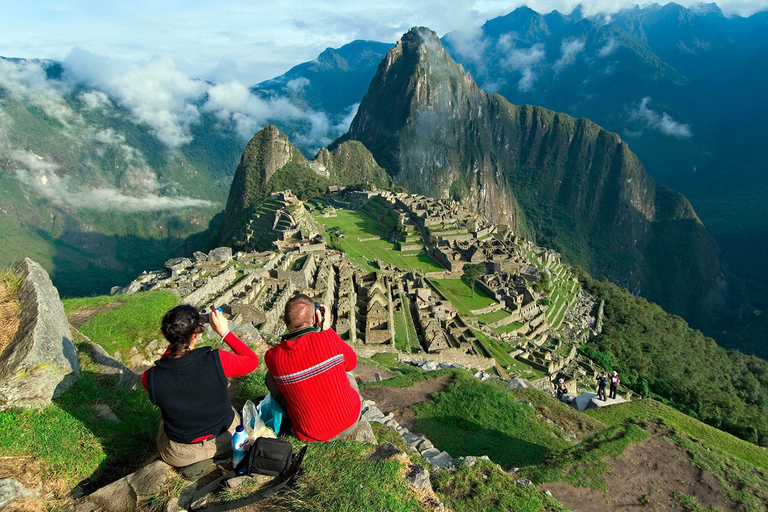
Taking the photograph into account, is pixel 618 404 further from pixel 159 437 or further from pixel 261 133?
pixel 261 133

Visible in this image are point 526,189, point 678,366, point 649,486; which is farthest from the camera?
point 526,189

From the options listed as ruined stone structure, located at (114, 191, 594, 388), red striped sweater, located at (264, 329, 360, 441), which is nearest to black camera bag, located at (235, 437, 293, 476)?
red striped sweater, located at (264, 329, 360, 441)

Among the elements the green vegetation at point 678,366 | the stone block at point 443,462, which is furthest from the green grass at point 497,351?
the stone block at point 443,462

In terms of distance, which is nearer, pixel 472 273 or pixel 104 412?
pixel 104 412

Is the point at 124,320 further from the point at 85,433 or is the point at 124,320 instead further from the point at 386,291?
the point at 386,291

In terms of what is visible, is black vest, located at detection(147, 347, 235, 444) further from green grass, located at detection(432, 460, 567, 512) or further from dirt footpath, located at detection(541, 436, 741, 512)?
dirt footpath, located at detection(541, 436, 741, 512)

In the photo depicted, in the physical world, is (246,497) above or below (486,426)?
above

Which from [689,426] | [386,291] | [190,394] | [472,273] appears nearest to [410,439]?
[190,394]

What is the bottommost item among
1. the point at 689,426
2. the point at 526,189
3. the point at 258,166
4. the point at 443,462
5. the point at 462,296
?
the point at 526,189
